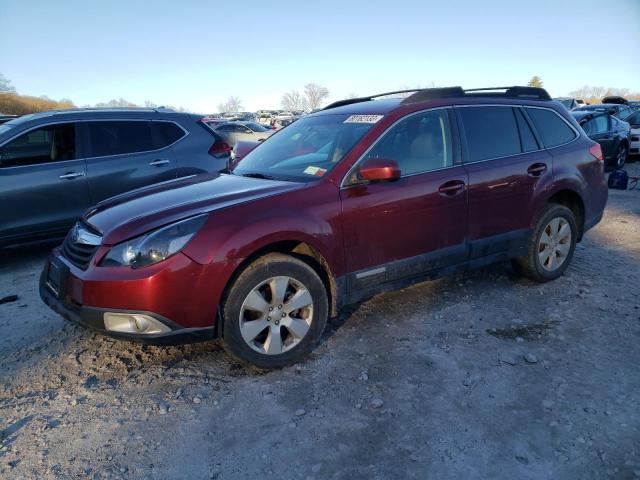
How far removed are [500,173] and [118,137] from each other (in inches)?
178

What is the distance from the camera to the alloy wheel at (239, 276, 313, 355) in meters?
3.09

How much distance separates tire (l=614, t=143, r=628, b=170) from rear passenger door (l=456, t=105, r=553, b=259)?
1011cm

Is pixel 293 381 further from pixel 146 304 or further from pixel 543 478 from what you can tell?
pixel 543 478

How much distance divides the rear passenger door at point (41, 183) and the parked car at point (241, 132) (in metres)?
13.3

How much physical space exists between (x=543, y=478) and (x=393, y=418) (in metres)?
0.79

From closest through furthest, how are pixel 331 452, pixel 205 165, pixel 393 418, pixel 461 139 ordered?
pixel 331 452, pixel 393 418, pixel 461 139, pixel 205 165

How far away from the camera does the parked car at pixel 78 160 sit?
536 centimetres

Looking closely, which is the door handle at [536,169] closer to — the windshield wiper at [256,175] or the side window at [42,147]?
the windshield wiper at [256,175]

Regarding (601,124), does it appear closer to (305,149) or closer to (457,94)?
(457,94)

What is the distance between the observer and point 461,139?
13.2ft

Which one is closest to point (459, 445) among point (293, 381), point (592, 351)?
point (293, 381)

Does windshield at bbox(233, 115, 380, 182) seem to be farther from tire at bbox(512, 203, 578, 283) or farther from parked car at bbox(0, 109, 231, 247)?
parked car at bbox(0, 109, 231, 247)

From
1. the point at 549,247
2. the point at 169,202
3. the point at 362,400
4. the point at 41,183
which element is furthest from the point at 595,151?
the point at 41,183

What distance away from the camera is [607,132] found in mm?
12484
